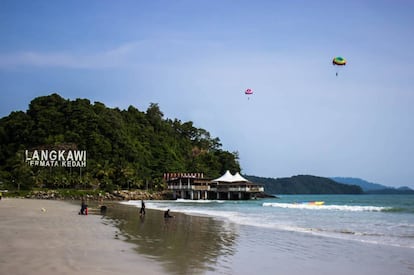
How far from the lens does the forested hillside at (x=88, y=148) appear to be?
7588cm

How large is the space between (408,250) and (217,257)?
22.5ft

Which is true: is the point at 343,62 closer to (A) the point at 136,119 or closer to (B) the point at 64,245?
(B) the point at 64,245

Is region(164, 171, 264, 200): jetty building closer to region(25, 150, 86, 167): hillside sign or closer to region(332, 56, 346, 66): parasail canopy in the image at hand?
region(25, 150, 86, 167): hillside sign

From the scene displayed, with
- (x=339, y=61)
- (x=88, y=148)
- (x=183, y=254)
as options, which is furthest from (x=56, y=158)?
(x=183, y=254)

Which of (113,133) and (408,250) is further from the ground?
(113,133)

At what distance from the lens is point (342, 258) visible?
12.2 meters

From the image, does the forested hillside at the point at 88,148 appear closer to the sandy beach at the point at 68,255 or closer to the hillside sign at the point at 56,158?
the hillside sign at the point at 56,158

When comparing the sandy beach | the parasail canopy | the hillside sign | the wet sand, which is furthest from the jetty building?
the sandy beach

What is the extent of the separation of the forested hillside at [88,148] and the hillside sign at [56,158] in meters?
1.08

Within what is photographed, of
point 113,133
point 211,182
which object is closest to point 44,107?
point 113,133

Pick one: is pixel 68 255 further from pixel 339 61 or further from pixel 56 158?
pixel 56 158

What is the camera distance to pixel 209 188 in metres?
82.0

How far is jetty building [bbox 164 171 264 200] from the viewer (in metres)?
81.3

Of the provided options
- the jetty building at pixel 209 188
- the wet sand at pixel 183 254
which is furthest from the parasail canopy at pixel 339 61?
the jetty building at pixel 209 188
